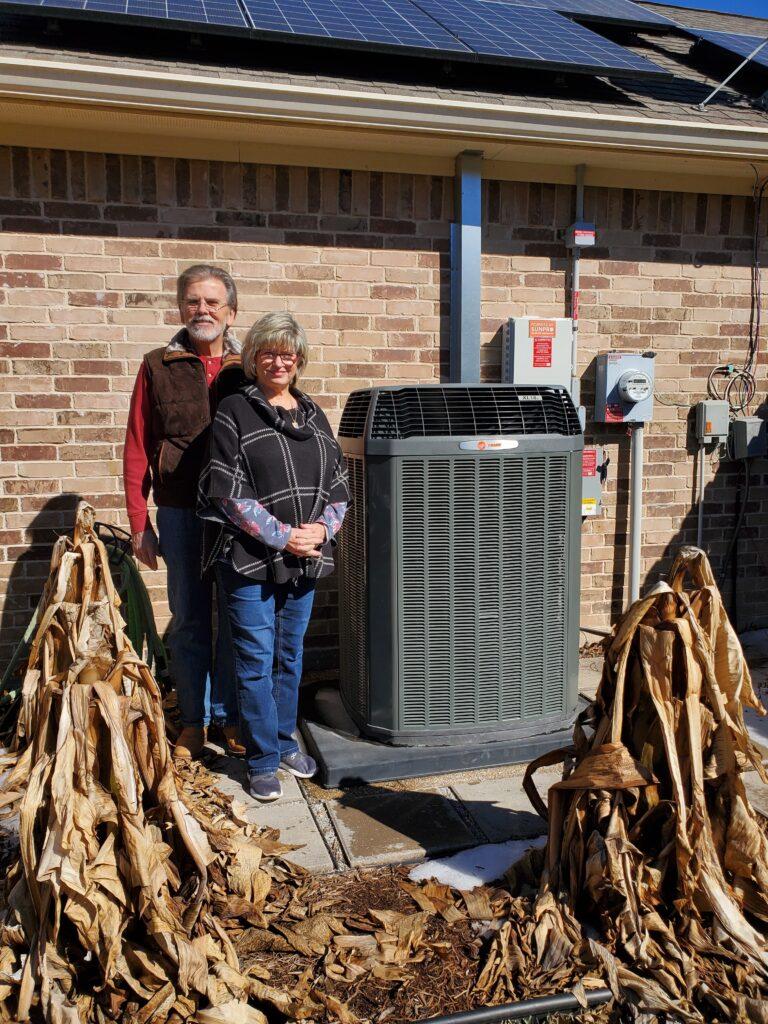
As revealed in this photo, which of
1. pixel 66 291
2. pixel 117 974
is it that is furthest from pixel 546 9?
pixel 117 974

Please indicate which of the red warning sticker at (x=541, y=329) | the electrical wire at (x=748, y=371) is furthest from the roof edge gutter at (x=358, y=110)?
the red warning sticker at (x=541, y=329)

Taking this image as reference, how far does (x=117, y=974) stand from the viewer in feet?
6.32

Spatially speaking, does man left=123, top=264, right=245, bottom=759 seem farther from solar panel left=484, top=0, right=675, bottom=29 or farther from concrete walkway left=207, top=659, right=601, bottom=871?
solar panel left=484, top=0, right=675, bottom=29

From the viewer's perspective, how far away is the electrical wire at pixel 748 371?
15.9 feet

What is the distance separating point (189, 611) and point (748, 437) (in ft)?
11.0

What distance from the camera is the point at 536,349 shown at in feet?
14.3

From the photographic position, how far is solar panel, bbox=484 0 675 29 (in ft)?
17.4

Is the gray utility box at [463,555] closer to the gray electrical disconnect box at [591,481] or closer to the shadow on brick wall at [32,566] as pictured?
the gray electrical disconnect box at [591,481]

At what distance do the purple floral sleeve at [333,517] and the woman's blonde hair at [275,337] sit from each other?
57 cm

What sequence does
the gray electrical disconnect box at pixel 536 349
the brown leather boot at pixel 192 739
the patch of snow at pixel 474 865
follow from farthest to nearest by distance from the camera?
the gray electrical disconnect box at pixel 536 349 < the brown leather boot at pixel 192 739 < the patch of snow at pixel 474 865

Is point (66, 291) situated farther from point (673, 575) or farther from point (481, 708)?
point (673, 575)

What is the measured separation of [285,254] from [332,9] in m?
1.49

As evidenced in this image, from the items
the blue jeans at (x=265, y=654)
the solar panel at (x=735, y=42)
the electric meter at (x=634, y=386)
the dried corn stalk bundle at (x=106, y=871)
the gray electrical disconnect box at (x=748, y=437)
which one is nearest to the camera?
the dried corn stalk bundle at (x=106, y=871)

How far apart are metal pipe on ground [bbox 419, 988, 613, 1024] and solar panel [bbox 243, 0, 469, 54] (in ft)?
13.1
